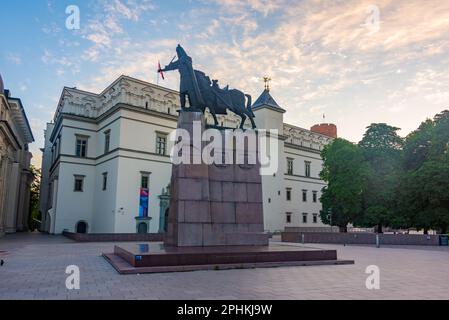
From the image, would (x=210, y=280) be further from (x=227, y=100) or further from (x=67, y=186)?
(x=67, y=186)

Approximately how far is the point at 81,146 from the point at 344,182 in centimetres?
2766

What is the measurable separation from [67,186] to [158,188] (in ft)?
30.6

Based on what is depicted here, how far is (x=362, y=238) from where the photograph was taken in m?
30.3

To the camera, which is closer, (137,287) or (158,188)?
(137,287)

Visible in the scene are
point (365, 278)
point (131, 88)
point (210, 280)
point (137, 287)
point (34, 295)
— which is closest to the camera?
point (34, 295)

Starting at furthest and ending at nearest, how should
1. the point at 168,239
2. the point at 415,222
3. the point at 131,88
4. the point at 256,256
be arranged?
the point at 131,88 → the point at 415,222 → the point at 168,239 → the point at 256,256

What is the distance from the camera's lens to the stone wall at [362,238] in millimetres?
27897

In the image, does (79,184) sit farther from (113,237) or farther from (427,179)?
(427,179)

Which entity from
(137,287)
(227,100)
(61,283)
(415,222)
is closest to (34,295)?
(61,283)

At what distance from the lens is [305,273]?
448 inches

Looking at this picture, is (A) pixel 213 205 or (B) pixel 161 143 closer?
(A) pixel 213 205

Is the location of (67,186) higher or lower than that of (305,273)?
Answer: higher

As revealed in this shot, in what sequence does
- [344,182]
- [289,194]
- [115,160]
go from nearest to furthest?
[115,160], [344,182], [289,194]

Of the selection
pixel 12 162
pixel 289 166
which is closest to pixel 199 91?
pixel 12 162
